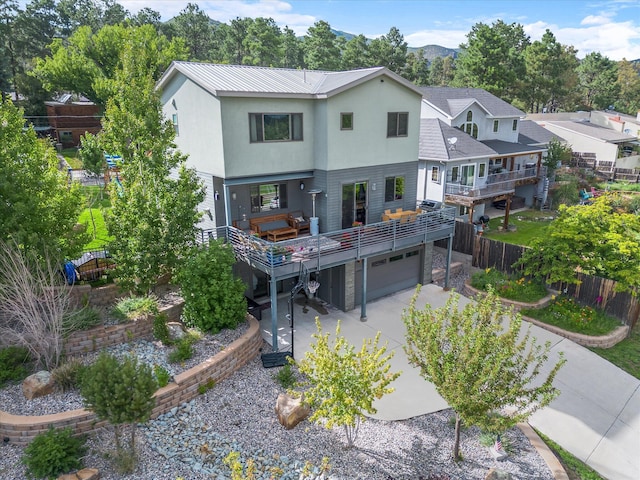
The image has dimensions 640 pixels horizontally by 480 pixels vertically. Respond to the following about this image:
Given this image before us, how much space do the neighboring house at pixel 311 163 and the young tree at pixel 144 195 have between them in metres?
1.74

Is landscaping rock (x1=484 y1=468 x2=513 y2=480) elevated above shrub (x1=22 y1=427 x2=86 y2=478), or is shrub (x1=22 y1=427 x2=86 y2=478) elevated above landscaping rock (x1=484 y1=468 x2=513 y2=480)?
shrub (x1=22 y1=427 x2=86 y2=478)

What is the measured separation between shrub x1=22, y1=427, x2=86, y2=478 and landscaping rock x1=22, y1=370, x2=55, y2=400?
1.42m

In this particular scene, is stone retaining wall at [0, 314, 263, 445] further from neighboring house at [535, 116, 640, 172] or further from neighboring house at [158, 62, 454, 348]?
neighboring house at [535, 116, 640, 172]

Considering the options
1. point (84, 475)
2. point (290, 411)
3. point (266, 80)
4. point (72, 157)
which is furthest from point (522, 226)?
point (72, 157)

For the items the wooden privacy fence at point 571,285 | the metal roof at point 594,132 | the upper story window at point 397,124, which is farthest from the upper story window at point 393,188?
the metal roof at point 594,132

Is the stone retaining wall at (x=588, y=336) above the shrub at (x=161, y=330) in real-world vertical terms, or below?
below

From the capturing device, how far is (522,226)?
28.8m

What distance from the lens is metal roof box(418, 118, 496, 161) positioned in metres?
25.8

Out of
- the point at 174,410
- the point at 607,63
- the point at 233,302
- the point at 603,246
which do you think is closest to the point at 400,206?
the point at 603,246

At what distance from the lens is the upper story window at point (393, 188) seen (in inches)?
752

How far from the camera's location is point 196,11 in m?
75.6

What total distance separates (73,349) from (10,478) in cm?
391

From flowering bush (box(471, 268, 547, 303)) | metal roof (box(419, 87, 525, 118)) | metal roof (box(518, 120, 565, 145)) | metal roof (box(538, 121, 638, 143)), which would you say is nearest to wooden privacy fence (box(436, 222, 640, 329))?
flowering bush (box(471, 268, 547, 303))

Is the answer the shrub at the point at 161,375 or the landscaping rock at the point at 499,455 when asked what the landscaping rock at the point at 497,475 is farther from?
the shrub at the point at 161,375
